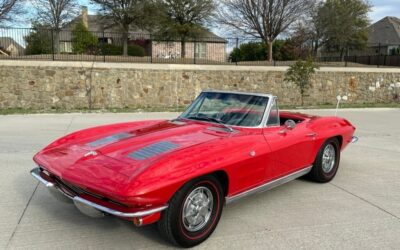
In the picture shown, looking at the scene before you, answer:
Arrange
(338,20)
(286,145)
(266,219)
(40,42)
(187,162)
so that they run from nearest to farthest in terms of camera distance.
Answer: (187,162) → (266,219) → (286,145) → (40,42) → (338,20)

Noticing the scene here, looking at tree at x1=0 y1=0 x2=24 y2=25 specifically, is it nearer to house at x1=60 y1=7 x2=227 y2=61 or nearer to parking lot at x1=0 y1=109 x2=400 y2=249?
house at x1=60 y1=7 x2=227 y2=61

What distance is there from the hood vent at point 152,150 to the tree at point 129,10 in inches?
813

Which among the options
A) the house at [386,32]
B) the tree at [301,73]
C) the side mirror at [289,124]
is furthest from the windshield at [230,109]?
the house at [386,32]

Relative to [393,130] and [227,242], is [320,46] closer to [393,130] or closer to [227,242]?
[393,130]

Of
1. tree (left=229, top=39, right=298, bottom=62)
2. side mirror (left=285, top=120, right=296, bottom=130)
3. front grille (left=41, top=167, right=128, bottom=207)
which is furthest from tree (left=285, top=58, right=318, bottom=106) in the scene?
front grille (left=41, top=167, right=128, bottom=207)

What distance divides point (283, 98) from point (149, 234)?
15187 millimetres

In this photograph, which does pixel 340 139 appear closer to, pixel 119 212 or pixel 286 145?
pixel 286 145

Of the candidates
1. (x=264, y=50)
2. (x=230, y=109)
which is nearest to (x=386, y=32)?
(x=264, y=50)

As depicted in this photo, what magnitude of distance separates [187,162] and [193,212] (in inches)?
18.0

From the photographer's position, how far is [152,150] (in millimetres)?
3385

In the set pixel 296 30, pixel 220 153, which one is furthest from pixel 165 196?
pixel 296 30

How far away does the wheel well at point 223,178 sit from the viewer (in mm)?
3393

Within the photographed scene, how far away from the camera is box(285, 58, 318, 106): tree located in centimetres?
1645

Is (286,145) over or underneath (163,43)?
underneath
